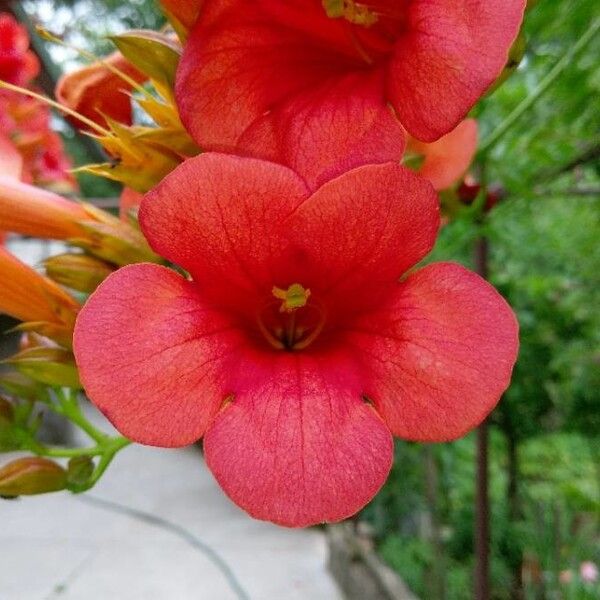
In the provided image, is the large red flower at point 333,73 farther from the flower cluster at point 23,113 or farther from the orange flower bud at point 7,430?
the flower cluster at point 23,113

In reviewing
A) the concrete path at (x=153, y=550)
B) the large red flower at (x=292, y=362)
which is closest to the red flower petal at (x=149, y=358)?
the large red flower at (x=292, y=362)

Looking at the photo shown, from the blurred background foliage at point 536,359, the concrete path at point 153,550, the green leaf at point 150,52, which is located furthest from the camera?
the concrete path at point 153,550

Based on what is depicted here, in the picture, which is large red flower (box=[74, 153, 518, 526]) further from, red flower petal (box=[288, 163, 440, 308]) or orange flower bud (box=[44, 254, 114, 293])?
orange flower bud (box=[44, 254, 114, 293])

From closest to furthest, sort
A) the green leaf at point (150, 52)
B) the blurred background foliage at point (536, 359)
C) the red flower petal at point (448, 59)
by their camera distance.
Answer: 1. the red flower petal at point (448, 59)
2. the green leaf at point (150, 52)
3. the blurred background foliage at point (536, 359)

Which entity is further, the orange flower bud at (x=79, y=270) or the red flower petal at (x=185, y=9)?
the orange flower bud at (x=79, y=270)

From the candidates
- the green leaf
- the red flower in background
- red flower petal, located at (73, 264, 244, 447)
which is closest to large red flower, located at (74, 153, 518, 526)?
red flower petal, located at (73, 264, 244, 447)

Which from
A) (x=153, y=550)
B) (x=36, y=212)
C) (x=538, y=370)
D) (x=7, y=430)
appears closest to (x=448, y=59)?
(x=36, y=212)

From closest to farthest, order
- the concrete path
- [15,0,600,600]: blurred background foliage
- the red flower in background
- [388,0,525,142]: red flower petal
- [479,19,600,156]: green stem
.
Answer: [388,0,525,142]: red flower petal < [479,19,600,156]: green stem < [15,0,600,600]: blurred background foliage < the red flower in background < the concrete path

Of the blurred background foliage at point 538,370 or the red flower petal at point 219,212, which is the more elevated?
the red flower petal at point 219,212
